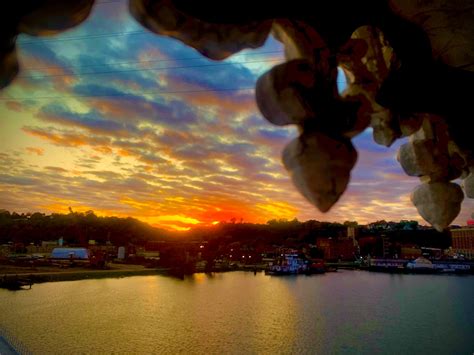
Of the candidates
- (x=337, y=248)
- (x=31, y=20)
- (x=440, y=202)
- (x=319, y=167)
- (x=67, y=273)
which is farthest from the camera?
(x=337, y=248)

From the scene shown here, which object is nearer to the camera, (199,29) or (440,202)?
(199,29)

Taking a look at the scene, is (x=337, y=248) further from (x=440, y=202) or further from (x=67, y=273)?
(x=440, y=202)

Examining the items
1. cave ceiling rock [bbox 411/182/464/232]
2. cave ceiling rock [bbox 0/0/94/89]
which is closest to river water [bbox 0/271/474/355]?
cave ceiling rock [bbox 411/182/464/232]

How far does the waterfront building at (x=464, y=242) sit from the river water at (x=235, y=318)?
1066 cm

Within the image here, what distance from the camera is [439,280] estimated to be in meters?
75.9

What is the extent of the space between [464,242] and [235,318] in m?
51.8

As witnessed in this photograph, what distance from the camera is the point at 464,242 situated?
7256cm

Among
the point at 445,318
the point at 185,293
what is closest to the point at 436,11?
the point at 445,318

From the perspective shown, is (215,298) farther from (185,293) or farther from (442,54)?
(442,54)

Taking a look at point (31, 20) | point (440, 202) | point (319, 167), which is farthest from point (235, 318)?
point (31, 20)

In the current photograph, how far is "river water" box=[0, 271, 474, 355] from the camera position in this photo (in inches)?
1339

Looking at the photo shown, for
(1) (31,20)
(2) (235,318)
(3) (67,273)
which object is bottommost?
(2) (235,318)

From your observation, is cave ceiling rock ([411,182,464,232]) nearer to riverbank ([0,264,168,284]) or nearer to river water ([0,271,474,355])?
river water ([0,271,474,355])

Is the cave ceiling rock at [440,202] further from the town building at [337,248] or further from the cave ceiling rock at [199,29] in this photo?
the town building at [337,248]
